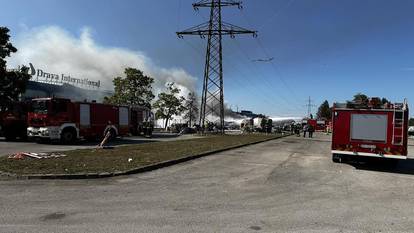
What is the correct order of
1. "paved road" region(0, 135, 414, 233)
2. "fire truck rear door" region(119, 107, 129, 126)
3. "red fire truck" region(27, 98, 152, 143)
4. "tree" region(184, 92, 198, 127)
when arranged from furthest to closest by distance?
1. "tree" region(184, 92, 198, 127)
2. "fire truck rear door" region(119, 107, 129, 126)
3. "red fire truck" region(27, 98, 152, 143)
4. "paved road" region(0, 135, 414, 233)

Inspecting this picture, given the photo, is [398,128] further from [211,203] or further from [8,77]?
[8,77]

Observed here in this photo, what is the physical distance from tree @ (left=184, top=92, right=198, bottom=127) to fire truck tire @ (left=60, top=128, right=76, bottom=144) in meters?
56.3

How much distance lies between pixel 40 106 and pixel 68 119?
185cm

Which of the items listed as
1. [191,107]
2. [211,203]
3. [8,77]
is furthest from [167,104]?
[211,203]

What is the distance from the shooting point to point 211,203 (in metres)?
8.61

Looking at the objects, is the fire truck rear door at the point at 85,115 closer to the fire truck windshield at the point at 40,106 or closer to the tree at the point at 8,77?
the fire truck windshield at the point at 40,106

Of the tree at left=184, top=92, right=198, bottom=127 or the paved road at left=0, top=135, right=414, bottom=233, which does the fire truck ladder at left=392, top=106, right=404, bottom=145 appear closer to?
the paved road at left=0, top=135, right=414, bottom=233

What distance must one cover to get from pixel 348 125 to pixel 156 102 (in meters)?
64.3

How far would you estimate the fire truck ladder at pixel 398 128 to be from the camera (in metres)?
15.6

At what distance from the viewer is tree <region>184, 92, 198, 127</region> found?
87.1 meters

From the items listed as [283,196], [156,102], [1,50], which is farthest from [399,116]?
[156,102]

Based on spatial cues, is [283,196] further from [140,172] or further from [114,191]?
[140,172]

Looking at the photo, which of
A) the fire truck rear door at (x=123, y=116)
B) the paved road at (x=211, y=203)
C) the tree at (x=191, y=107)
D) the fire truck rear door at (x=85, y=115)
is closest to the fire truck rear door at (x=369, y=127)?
the paved road at (x=211, y=203)

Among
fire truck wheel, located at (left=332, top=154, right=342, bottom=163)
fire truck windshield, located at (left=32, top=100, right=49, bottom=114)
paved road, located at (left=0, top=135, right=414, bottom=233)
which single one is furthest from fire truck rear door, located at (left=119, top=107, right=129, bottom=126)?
paved road, located at (left=0, top=135, right=414, bottom=233)
